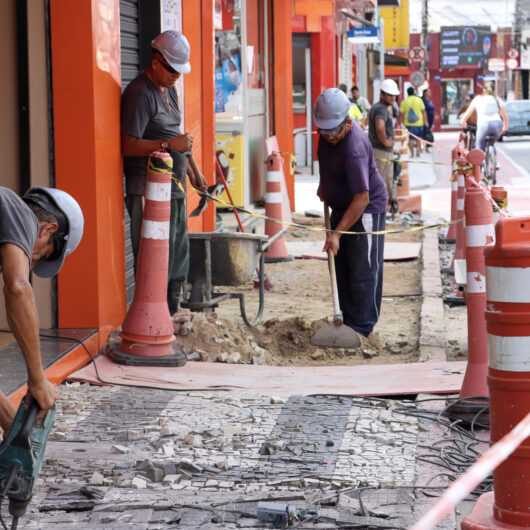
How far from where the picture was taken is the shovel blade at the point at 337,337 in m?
9.57

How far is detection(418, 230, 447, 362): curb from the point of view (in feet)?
31.1

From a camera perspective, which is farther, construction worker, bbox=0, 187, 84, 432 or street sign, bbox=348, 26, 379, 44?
street sign, bbox=348, 26, 379, 44

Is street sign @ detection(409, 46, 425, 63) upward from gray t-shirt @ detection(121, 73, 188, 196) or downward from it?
upward

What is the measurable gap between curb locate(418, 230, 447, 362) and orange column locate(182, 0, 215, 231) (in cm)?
231

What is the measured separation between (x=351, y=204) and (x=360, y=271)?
2.06 ft

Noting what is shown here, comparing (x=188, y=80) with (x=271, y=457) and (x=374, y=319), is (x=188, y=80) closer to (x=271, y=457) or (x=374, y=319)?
(x=374, y=319)

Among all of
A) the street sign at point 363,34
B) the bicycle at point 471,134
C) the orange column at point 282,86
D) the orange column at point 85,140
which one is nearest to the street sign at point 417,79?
the street sign at point 363,34

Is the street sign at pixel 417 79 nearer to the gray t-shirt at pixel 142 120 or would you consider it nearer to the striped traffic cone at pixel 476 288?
the gray t-shirt at pixel 142 120

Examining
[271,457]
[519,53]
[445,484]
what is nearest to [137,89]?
[271,457]

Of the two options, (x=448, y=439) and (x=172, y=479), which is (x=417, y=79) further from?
(x=172, y=479)

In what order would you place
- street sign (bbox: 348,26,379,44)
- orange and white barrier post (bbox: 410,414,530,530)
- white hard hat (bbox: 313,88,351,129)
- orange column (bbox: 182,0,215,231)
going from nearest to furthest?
orange and white barrier post (bbox: 410,414,530,530)
white hard hat (bbox: 313,88,351,129)
orange column (bbox: 182,0,215,231)
street sign (bbox: 348,26,379,44)

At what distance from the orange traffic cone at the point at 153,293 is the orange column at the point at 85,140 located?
1.09 ft

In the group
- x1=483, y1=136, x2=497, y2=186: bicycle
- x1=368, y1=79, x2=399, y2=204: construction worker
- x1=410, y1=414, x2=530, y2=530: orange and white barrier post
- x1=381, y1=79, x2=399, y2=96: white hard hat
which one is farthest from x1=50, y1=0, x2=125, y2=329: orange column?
x1=483, y1=136, x2=497, y2=186: bicycle

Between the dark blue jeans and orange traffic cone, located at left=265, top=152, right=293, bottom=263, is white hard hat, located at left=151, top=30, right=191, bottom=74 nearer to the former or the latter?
the dark blue jeans
